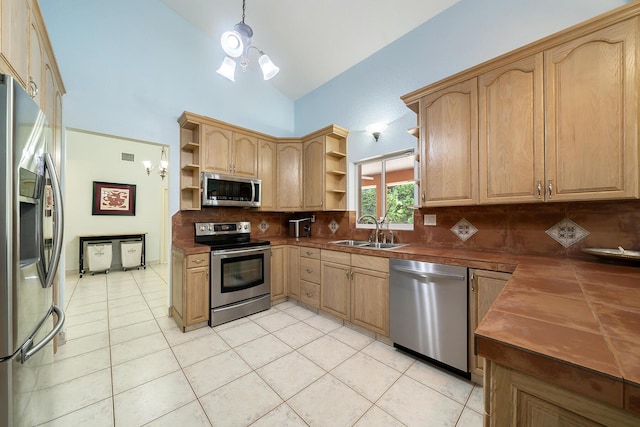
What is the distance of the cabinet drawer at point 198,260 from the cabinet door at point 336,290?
1298 mm

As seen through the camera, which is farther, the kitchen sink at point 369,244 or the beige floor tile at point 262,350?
the kitchen sink at point 369,244

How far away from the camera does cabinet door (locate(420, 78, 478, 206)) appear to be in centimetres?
195

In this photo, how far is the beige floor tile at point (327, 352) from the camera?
6.50 ft

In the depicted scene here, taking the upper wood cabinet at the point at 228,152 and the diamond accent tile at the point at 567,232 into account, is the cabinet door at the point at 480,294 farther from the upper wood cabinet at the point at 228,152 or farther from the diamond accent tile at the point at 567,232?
the upper wood cabinet at the point at 228,152

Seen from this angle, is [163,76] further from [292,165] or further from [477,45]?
[477,45]

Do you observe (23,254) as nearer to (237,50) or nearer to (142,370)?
(142,370)

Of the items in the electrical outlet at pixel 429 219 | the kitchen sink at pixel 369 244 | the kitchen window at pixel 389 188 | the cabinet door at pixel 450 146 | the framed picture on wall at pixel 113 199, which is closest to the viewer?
the cabinet door at pixel 450 146

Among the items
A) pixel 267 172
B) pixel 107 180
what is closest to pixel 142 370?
pixel 267 172

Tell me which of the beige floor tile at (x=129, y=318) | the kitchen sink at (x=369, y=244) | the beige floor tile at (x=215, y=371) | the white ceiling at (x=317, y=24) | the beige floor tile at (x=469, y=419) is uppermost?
the white ceiling at (x=317, y=24)

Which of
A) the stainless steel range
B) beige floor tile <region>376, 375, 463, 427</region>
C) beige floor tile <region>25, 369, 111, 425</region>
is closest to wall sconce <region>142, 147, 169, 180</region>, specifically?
the stainless steel range

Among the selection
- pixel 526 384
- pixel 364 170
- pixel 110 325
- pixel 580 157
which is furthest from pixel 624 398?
A: pixel 110 325

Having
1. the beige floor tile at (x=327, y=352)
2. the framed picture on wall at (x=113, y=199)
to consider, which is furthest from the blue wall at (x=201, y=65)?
the framed picture on wall at (x=113, y=199)

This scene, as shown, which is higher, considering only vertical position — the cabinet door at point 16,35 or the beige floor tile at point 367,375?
the cabinet door at point 16,35

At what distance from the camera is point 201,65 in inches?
127
